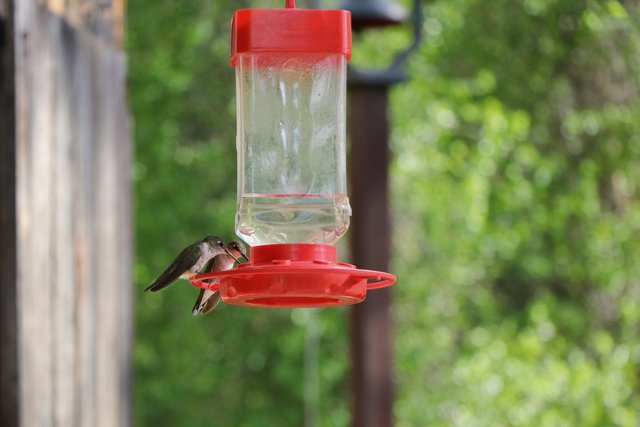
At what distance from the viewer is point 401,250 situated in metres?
13.2

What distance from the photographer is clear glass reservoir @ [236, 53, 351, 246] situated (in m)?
3.52

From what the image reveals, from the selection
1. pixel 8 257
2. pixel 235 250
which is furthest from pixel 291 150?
pixel 8 257

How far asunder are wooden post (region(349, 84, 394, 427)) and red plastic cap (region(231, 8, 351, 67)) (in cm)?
342

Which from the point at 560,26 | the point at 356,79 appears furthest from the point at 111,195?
the point at 560,26

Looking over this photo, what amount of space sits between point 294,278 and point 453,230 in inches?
366

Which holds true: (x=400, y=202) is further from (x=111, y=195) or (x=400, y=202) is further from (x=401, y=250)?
(x=111, y=195)

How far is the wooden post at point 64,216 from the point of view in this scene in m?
4.43

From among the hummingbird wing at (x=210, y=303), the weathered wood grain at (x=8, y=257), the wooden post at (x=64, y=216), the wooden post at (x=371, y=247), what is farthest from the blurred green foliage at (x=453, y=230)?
the hummingbird wing at (x=210, y=303)

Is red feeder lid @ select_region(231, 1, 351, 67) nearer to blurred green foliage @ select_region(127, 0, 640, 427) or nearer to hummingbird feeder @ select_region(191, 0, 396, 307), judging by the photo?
hummingbird feeder @ select_region(191, 0, 396, 307)

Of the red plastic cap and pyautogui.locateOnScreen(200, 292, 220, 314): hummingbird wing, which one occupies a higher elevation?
the red plastic cap

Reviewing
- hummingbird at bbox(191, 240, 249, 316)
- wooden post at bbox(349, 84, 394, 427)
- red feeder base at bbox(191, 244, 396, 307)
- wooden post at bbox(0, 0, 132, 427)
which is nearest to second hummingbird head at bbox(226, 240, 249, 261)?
hummingbird at bbox(191, 240, 249, 316)

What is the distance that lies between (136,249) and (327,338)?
1.97 m

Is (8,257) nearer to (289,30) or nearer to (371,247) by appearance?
(289,30)

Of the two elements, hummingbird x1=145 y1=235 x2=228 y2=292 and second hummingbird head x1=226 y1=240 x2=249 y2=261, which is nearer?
hummingbird x1=145 y1=235 x2=228 y2=292
